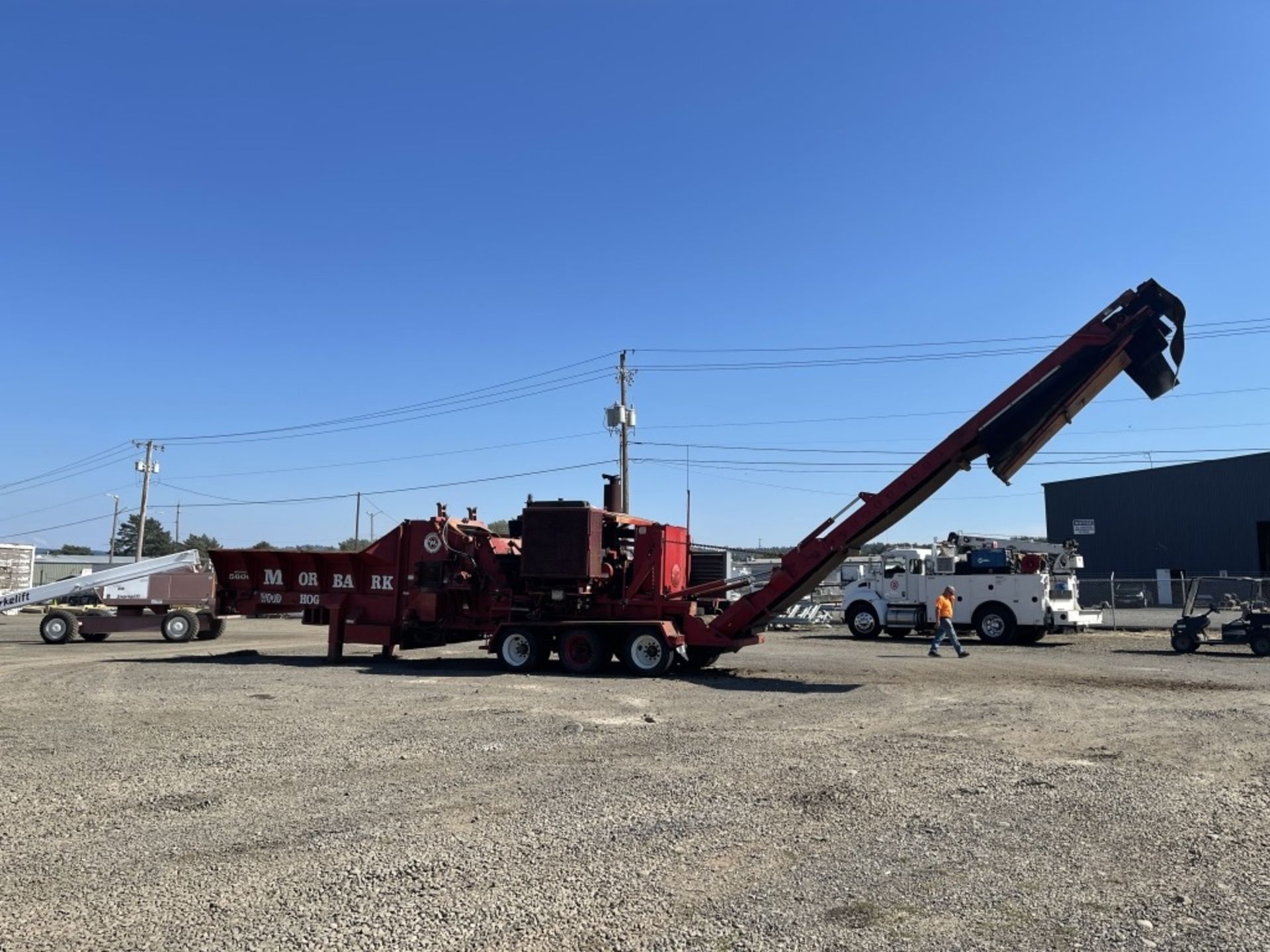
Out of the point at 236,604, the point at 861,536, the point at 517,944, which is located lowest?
the point at 517,944

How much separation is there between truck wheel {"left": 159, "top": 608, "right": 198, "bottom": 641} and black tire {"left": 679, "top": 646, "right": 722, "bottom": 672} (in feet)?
51.1

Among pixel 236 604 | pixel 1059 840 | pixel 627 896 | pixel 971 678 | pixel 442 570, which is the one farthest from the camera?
pixel 236 604

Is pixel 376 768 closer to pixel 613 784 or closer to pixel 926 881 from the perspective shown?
pixel 613 784

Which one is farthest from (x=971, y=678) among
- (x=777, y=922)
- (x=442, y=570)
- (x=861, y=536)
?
(x=777, y=922)

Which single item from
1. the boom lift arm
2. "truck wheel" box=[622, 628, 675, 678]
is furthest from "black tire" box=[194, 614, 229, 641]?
the boom lift arm

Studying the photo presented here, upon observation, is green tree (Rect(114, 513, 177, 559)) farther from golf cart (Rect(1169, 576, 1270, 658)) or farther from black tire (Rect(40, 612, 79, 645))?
golf cart (Rect(1169, 576, 1270, 658))

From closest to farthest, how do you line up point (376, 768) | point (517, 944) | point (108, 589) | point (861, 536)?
point (517, 944)
point (376, 768)
point (861, 536)
point (108, 589)

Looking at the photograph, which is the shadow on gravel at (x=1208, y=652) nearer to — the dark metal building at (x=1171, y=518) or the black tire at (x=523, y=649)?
the black tire at (x=523, y=649)

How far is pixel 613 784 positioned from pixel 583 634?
849 centimetres

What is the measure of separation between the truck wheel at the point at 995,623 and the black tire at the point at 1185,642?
3824mm

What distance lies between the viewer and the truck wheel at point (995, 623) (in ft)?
79.8

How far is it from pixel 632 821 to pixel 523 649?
10.3 m

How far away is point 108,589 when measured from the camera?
25906 mm

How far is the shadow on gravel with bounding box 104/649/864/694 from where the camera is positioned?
14312mm
